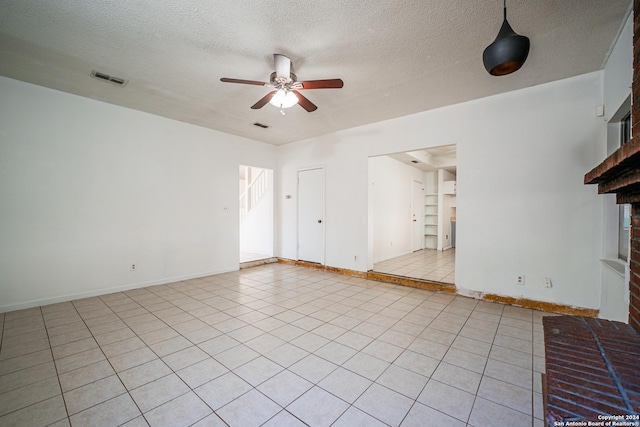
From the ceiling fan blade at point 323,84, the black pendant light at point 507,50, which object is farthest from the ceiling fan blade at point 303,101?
the black pendant light at point 507,50

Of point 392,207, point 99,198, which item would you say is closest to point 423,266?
point 392,207

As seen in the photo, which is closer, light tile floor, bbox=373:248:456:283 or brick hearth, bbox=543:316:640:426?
brick hearth, bbox=543:316:640:426

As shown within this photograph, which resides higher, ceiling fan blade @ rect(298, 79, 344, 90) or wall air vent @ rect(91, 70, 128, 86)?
wall air vent @ rect(91, 70, 128, 86)

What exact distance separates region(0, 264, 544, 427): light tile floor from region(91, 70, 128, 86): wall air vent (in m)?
3.09

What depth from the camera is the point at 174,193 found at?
4.89m

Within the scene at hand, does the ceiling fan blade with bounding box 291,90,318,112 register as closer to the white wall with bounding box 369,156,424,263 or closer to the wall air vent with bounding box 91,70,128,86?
the wall air vent with bounding box 91,70,128,86

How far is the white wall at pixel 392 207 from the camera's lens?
20.5ft

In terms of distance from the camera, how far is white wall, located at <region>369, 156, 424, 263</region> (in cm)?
624

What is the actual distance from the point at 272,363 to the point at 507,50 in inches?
121

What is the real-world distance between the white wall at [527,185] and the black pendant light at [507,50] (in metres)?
2.23

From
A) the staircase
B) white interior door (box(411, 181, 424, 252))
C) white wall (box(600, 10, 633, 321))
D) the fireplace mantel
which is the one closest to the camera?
the fireplace mantel

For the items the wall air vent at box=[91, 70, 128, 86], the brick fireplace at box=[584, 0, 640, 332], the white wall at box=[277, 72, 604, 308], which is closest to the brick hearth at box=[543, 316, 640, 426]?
the brick fireplace at box=[584, 0, 640, 332]

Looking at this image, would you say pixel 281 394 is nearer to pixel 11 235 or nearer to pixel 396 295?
pixel 396 295

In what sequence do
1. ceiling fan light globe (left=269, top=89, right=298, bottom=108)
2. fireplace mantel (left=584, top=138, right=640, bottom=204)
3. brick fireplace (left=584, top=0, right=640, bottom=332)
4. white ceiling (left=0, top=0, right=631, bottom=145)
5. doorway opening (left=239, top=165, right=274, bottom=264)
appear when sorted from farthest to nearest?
doorway opening (left=239, top=165, right=274, bottom=264) → ceiling fan light globe (left=269, top=89, right=298, bottom=108) → white ceiling (left=0, top=0, right=631, bottom=145) → brick fireplace (left=584, top=0, right=640, bottom=332) → fireplace mantel (left=584, top=138, right=640, bottom=204)
